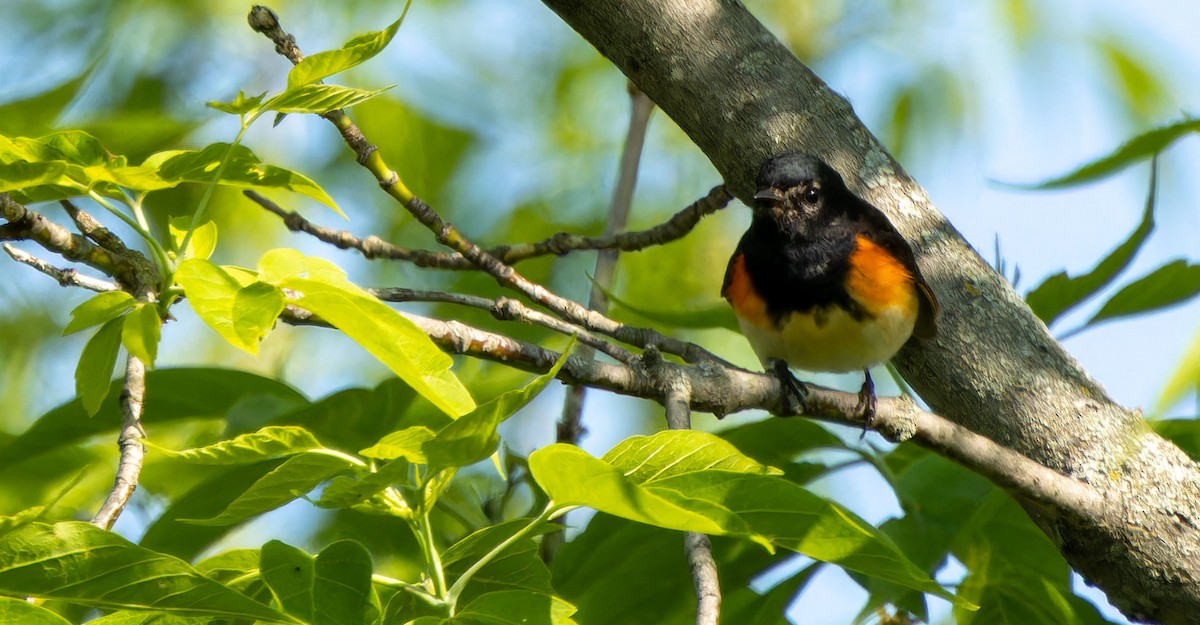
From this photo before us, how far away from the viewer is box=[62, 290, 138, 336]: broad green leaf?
4.51 ft

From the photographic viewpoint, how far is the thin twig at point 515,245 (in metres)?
2.59

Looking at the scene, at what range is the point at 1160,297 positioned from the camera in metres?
2.84

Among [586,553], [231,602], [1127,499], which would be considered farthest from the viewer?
[586,553]

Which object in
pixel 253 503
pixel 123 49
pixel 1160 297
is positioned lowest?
pixel 253 503

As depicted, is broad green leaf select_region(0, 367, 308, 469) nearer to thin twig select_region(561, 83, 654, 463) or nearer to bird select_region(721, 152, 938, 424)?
thin twig select_region(561, 83, 654, 463)

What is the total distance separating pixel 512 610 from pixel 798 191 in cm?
168

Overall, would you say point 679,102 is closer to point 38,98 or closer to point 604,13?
point 604,13

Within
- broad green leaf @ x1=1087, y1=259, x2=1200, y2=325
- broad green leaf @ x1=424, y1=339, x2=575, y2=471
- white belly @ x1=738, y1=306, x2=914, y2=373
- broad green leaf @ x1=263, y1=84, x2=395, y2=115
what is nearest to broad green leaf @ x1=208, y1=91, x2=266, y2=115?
broad green leaf @ x1=263, y1=84, x2=395, y2=115

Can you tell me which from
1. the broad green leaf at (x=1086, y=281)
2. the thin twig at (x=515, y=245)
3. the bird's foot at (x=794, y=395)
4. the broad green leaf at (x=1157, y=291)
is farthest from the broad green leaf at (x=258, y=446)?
the broad green leaf at (x=1157, y=291)

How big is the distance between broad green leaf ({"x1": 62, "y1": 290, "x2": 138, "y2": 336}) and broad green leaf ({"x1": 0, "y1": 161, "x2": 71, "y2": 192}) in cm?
20

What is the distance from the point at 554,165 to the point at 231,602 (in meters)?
3.51

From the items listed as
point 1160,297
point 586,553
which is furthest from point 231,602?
point 1160,297

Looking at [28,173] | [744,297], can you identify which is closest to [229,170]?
[28,173]

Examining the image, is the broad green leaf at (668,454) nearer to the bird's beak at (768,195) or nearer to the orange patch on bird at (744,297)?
the bird's beak at (768,195)
